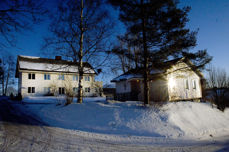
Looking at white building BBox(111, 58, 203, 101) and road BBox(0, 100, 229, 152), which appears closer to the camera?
road BBox(0, 100, 229, 152)

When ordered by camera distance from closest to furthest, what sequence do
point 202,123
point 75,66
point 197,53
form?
1. point 202,123
2. point 197,53
3. point 75,66

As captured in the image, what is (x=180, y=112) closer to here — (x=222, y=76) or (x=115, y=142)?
(x=115, y=142)

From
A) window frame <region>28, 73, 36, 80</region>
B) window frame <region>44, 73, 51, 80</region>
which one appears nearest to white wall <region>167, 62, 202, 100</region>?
window frame <region>44, 73, 51, 80</region>

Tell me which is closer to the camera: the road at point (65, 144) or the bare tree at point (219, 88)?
the road at point (65, 144)

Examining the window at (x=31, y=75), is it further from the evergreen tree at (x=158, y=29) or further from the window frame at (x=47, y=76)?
the evergreen tree at (x=158, y=29)

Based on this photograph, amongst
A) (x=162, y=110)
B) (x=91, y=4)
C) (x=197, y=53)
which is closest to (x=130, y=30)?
(x=91, y=4)

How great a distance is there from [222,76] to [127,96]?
9.82 m

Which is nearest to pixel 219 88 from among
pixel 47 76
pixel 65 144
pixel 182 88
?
pixel 182 88

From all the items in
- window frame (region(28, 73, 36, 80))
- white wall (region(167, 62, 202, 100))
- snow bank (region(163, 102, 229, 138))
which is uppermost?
window frame (region(28, 73, 36, 80))

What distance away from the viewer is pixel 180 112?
891 cm

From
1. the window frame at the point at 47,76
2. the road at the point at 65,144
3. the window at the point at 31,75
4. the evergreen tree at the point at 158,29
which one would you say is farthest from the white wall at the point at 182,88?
the window at the point at 31,75

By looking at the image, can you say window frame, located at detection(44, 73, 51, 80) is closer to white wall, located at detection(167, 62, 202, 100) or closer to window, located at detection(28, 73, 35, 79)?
window, located at detection(28, 73, 35, 79)

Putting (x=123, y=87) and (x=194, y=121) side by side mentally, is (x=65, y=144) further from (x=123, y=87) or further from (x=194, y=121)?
(x=123, y=87)

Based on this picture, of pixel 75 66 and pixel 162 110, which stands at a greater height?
pixel 75 66
